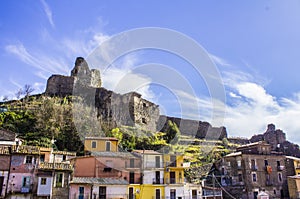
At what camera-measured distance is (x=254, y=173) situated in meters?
39.1

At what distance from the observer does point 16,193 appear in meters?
23.2

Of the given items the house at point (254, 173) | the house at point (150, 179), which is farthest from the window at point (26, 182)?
the house at point (254, 173)

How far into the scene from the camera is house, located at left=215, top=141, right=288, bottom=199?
38116mm

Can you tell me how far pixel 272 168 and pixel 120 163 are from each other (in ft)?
73.3

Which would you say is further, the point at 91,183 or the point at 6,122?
the point at 6,122

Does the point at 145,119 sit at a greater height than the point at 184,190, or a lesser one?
greater

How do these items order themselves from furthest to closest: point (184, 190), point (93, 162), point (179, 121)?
point (179, 121) < point (184, 190) < point (93, 162)

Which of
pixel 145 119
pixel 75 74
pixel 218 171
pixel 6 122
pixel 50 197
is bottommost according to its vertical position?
pixel 50 197

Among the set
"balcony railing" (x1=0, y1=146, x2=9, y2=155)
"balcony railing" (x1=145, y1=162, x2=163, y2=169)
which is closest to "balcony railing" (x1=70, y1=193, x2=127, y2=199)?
"balcony railing" (x1=145, y1=162, x2=163, y2=169)

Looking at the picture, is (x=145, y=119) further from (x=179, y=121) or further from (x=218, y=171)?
(x=218, y=171)

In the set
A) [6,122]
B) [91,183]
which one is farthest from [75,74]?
[91,183]

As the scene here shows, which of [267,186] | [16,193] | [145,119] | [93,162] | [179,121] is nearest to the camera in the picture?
[16,193]

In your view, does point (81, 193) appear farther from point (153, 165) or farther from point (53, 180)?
point (153, 165)

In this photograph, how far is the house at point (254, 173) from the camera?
38.1m
